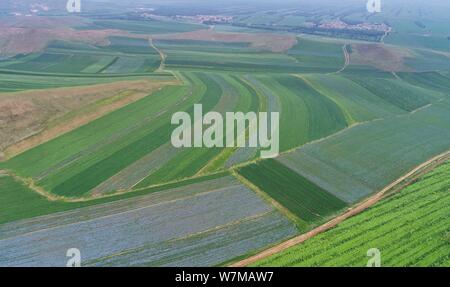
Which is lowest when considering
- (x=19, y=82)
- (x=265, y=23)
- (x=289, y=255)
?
(x=289, y=255)

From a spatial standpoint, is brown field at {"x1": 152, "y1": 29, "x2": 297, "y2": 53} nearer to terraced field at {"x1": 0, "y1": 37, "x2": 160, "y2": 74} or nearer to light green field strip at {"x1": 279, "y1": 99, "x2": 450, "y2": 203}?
terraced field at {"x1": 0, "y1": 37, "x2": 160, "y2": 74}

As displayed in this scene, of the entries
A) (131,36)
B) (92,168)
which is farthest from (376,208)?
(131,36)

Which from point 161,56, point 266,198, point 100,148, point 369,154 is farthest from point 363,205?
point 161,56

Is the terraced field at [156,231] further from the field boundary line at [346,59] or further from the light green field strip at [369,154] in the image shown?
the field boundary line at [346,59]

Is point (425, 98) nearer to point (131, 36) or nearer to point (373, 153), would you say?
point (373, 153)

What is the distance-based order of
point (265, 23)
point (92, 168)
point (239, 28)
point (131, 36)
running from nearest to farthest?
point (92, 168) < point (131, 36) < point (239, 28) < point (265, 23)

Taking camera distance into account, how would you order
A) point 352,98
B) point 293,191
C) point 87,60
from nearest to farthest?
point 293,191 < point 352,98 < point 87,60

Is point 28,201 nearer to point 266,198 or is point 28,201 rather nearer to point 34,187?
point 34,187
